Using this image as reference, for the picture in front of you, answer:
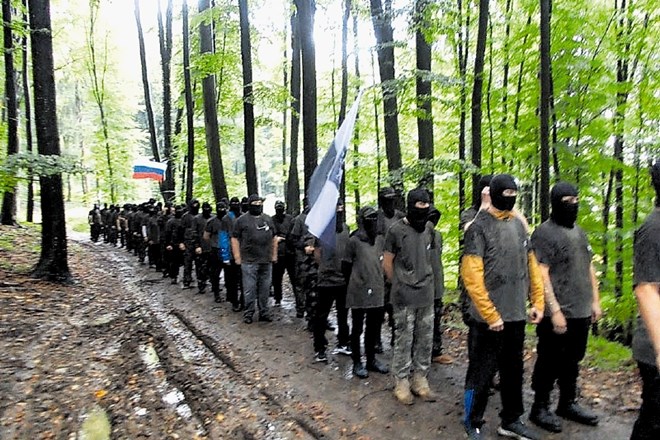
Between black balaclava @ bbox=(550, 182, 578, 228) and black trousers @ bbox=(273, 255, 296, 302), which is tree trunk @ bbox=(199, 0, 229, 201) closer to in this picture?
black trousers @ bbox=(273, 255, 296, 302)

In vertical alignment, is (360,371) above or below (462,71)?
below

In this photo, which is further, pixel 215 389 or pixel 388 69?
pixel 388 69

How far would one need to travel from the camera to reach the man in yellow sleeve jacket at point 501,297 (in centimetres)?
425

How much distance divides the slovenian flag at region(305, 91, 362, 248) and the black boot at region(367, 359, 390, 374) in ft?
5.09

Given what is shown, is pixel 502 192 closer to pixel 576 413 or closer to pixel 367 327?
pixel 576 413

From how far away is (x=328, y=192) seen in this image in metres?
5.98

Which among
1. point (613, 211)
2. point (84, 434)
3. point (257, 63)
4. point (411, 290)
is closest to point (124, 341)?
point (84, 434)

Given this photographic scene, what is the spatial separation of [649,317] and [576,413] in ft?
7.73

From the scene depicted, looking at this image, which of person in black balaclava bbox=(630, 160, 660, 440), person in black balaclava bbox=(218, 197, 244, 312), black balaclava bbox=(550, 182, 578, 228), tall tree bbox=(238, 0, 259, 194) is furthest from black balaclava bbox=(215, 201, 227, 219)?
person in black balaclava bbox=(630, 160, 660, 440)

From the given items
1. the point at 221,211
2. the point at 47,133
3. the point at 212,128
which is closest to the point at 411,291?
the point at 221,211

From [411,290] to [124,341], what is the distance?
15.5 feet

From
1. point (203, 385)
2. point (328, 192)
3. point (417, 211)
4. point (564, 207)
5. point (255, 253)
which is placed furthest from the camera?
point (255, 253)

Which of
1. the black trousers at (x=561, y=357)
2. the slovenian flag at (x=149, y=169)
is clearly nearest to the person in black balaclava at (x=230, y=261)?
the black trousers at (x=561, y=357)

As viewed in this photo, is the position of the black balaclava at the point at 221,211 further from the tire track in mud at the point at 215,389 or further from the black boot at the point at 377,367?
the black boot at the point at 377,367
